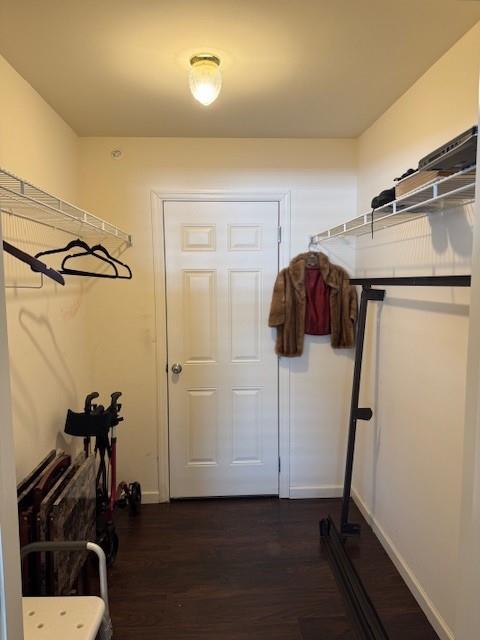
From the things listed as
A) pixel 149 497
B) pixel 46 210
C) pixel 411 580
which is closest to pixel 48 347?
pixel 46 210

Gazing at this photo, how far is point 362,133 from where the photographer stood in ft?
9.15

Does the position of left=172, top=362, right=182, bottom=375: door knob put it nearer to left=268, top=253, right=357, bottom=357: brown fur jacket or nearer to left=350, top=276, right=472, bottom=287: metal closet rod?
left=268, top=253, right=357, bottom=357: brown fur jacket

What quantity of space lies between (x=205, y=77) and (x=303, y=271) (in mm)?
1425

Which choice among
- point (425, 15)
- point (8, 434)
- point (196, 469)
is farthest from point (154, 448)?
point (425, 15)

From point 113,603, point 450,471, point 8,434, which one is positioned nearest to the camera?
point 8,434

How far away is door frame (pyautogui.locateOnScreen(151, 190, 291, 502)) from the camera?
288 centimetres

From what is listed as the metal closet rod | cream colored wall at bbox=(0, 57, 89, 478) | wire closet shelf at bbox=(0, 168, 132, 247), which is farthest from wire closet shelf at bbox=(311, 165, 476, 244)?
cream colored wall at bbox=(0, 57, 89, 478)

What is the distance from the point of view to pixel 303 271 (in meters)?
2.88

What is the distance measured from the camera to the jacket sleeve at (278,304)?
9.46ft

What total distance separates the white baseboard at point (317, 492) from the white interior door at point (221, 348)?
0.50 feet

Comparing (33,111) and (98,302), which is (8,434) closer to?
(33,111)

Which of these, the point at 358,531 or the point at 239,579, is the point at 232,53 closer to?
the point at 239,579

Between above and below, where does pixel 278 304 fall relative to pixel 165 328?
above

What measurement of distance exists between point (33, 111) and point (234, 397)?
207 cm
